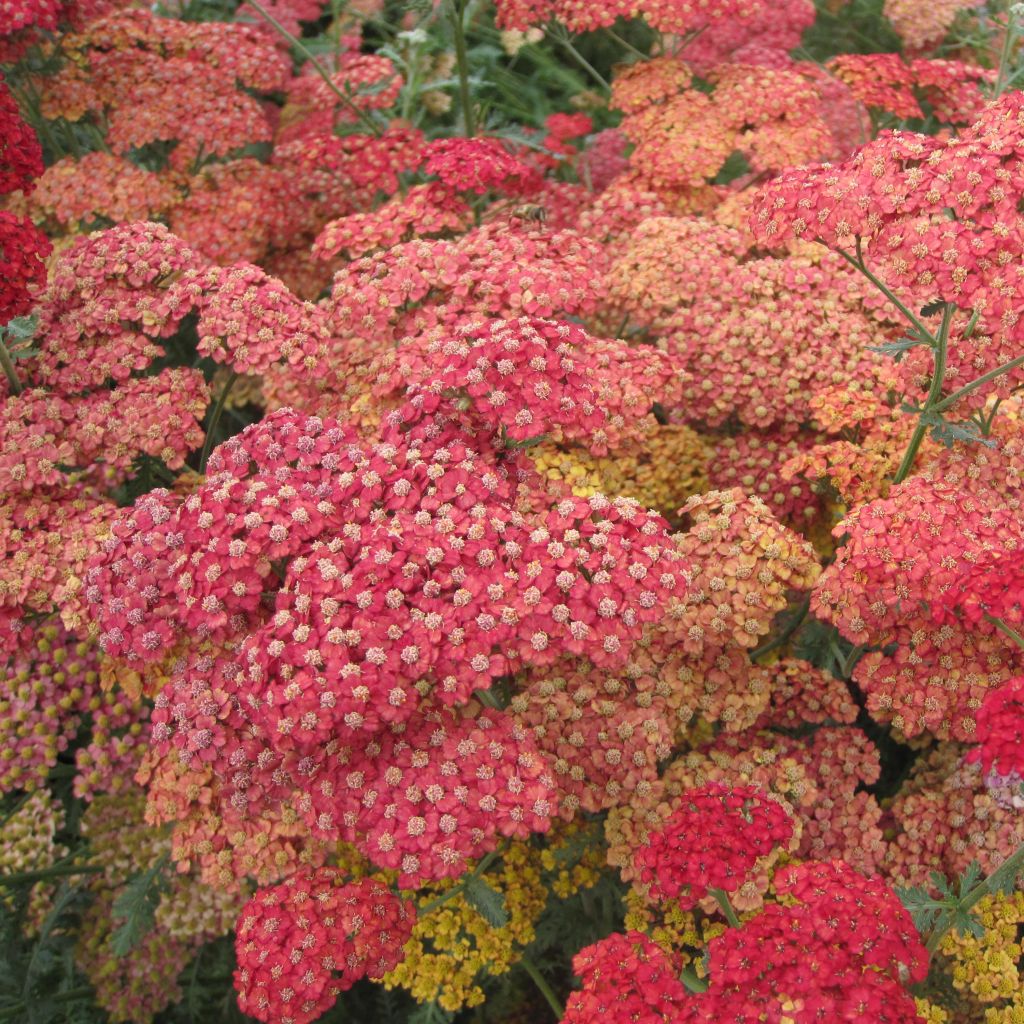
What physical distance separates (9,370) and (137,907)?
6.19 feet

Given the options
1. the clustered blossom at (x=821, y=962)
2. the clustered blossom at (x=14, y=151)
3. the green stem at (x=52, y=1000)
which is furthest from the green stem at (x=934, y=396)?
the green stem at (x=52, y=1000)

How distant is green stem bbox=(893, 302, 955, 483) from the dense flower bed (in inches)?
0.7

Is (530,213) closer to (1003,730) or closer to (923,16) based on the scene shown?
(1003,730)

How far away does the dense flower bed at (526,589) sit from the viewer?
8.49ft

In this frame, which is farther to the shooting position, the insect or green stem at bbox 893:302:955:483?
the insect

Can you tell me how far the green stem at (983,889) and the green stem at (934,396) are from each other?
124 centimetres

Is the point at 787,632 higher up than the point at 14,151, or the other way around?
the point at 14,151

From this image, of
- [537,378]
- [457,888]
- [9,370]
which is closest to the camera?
[537,378]

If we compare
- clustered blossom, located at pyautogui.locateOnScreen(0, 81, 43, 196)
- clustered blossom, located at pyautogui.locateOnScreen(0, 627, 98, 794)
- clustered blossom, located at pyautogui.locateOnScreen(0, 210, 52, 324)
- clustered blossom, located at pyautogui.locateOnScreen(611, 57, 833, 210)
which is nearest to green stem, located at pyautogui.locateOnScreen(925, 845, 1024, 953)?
clustered blossom, located at pyautogui.locateOnScreen(0, 627, 98, 794)

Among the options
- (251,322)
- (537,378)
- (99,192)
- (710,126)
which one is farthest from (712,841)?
(99,192)

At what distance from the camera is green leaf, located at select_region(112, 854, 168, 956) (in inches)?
133

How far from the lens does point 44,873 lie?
392cm

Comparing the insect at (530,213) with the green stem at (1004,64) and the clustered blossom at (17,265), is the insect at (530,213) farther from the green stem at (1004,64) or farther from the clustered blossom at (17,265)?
the green stem at (1004,64)

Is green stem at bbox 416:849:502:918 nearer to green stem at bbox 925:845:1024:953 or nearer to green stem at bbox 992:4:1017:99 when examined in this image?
green stem at bbox 925:845:1024:953
